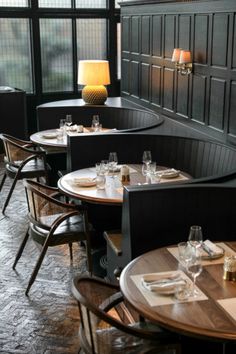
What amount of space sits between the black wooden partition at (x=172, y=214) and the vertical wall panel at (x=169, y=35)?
3.15 meters

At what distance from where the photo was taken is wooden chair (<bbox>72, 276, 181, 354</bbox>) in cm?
230

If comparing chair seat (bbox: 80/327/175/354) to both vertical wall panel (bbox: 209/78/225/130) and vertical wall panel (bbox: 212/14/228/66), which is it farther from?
vertical wall panel (bbox: 212/14/228/66)

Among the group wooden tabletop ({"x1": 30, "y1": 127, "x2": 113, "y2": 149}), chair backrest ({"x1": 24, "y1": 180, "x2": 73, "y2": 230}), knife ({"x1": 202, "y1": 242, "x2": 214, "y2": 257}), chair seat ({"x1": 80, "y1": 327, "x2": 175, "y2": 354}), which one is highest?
knife ({"x1": 202, "y1": 242, "x2": 214, "y2": 257})

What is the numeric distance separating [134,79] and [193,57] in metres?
2.11

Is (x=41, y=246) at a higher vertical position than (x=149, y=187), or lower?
lower

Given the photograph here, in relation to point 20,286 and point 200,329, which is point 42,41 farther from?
point 200,329

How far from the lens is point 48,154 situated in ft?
21.0

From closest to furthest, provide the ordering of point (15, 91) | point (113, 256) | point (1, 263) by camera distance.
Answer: point (113, 256), point (1, 263), point (15, 91)

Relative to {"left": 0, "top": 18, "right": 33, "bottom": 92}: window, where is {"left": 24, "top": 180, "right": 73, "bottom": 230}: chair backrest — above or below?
below

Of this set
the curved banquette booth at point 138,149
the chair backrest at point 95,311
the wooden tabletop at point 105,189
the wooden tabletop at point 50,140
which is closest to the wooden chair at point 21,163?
the wooden tabletop at point 50,140

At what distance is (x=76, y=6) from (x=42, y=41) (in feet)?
2.86

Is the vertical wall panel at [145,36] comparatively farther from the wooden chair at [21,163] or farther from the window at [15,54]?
the window at [15,54]

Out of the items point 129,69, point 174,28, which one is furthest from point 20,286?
point 129,69

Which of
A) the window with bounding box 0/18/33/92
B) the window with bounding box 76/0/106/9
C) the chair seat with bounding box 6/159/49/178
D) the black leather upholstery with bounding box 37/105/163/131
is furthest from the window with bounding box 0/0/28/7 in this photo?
the chair seat with bounding box 6/159/49/178
